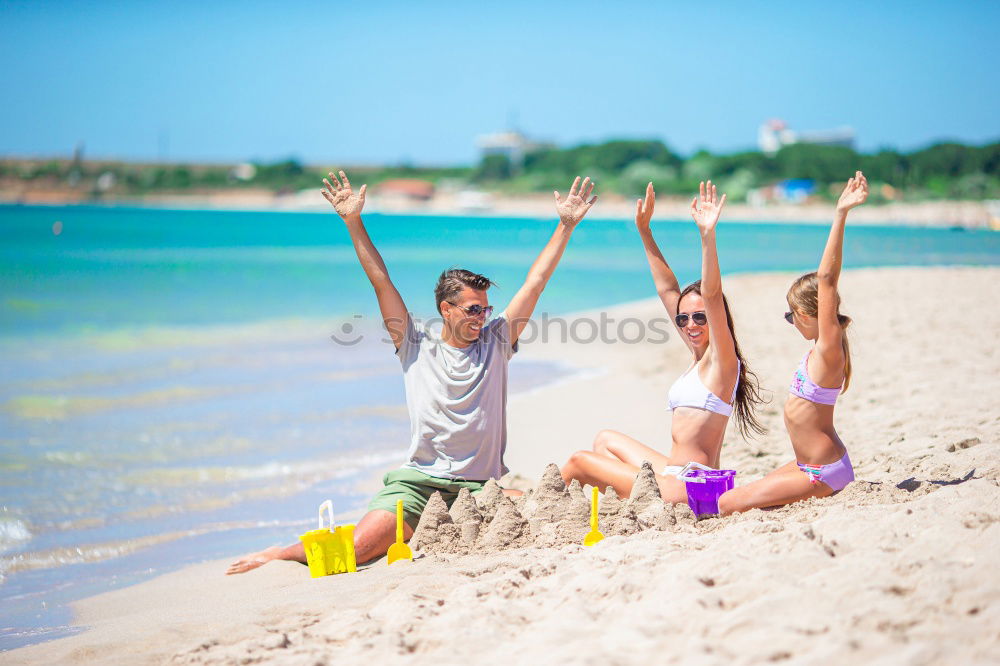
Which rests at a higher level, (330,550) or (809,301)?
(809,301)

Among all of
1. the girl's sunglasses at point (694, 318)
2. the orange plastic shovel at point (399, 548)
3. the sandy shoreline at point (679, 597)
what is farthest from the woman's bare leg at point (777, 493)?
the orange plastic shovel at point (399, 548)

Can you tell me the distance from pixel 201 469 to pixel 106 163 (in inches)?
5478

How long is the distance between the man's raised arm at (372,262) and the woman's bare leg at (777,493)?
179 cm

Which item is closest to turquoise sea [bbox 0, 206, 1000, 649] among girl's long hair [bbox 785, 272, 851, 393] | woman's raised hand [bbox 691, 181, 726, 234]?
woman's raised hand [bbox 691, 181, 726, 234]

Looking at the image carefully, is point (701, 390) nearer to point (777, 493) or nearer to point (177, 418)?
point (777, 493)

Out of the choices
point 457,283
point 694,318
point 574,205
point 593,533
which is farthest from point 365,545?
point 574,205

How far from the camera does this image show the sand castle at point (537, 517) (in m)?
4.12

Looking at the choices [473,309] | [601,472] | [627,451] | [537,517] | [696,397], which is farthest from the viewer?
[627,451]

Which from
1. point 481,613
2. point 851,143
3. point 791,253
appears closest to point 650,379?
point 481,613

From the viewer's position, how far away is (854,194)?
4.37m

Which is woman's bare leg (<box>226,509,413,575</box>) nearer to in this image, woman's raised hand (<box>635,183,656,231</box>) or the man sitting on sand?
the man sitting on sand

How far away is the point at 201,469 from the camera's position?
677 cm

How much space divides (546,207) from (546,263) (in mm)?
102624

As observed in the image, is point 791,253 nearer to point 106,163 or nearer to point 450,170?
point 450,170
